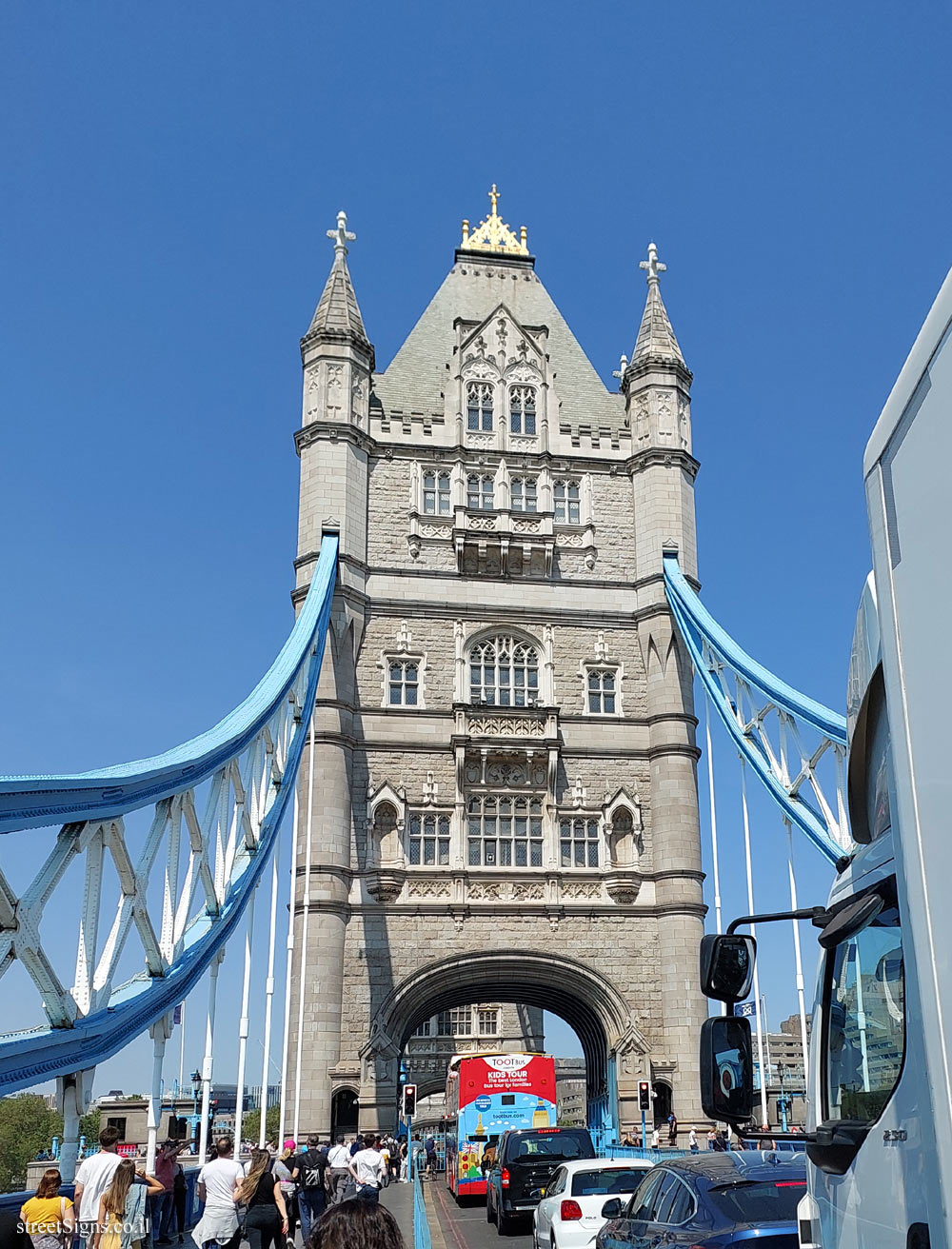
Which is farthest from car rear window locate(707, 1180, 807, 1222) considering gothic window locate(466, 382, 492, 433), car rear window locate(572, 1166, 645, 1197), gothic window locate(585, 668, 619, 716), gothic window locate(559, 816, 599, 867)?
gothic window locate(466, 382, 492, 433)

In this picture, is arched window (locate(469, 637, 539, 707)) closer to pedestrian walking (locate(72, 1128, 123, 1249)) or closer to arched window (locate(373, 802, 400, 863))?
arched window (locate(373, 802, 400, 863))

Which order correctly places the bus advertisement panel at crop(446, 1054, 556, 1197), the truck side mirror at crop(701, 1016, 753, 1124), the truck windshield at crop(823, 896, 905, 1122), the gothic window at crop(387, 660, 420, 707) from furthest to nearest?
the gothic window at crop(387, 660, 420, 707)
the bus advertisement panel at crop(446, 1054, 556, 1197)
the truck side mirror at crop(701, 1016, 753, 1124)
the truck windshield at crop(823, 896, 905, 1122)

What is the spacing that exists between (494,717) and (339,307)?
39.7ft

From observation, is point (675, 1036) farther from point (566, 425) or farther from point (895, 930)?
point (895, 930)

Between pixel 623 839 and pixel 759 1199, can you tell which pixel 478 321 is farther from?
pixel 759 1199

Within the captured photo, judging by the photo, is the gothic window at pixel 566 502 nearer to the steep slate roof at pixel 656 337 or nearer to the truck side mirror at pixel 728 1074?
the steep slate roof at pixel 656 337

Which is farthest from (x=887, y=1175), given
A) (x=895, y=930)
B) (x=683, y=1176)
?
(x=683, y=1176)

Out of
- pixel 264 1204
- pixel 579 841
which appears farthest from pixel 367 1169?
pixel 579 841

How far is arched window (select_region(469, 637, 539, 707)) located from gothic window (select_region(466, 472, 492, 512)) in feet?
12.4

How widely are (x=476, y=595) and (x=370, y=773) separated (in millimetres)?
5357

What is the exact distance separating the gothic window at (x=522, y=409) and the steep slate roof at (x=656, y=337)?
10.2ft

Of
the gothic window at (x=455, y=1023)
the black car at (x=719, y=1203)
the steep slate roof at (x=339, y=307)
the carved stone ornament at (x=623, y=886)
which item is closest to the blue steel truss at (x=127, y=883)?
the black car at (x=719, y=1203)

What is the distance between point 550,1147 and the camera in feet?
57.1

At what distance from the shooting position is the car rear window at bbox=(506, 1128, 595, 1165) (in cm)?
1708
